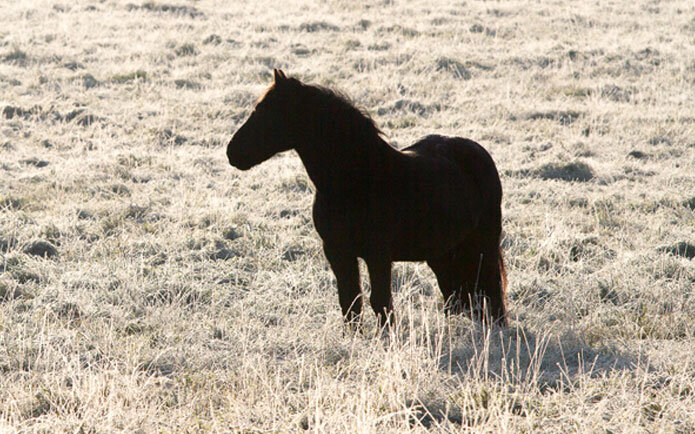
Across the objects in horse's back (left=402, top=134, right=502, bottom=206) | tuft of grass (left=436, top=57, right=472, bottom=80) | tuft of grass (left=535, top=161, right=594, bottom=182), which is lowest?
tuft of grass (left=535, top=161, right=594, bottom=182)

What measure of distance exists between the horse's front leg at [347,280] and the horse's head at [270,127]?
2.22 ft

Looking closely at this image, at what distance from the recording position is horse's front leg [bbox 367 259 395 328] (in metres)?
4.32

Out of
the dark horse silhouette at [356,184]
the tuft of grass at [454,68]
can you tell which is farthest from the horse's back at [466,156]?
the tuft of grass at [454,68]

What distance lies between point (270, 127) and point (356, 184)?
59 centimetres

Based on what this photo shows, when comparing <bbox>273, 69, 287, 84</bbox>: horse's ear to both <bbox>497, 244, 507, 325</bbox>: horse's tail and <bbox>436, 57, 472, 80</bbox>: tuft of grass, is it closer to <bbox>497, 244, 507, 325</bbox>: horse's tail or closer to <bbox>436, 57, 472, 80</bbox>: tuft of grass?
<bbox>497, 244, 507, 325</bbox>: horse's tail

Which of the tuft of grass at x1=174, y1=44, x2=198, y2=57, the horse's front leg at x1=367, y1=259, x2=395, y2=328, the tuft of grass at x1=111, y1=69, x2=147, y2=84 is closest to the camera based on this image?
the horse's front leg at x1=367, y1=259, x2=395, y2=328

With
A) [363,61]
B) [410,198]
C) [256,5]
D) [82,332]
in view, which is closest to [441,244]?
[410,198]

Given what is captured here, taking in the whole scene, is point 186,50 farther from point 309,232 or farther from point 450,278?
point 450,278

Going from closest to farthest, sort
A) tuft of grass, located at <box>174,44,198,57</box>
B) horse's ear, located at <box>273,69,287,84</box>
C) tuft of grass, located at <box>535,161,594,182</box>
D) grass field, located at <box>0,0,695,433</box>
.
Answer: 1. grass field, located at <box>0,0,695,433</box>
2. horse's ear, located at <box>273,69,287,84</box>
3. tuft of grass, located at <box>535,161,594,182</box>
4. tuft of grass, located at <box>174,44,198,57</box>

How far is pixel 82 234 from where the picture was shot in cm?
681

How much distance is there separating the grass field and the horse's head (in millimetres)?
1128

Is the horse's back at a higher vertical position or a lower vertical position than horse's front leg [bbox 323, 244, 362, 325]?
higher

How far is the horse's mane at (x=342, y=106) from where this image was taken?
4.25 m

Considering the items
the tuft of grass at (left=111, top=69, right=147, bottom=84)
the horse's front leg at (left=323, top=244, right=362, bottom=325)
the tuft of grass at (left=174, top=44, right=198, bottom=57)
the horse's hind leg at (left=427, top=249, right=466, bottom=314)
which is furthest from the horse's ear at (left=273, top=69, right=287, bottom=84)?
the tuft of grass at (left=174, top=44, right=198, bottom=57)
